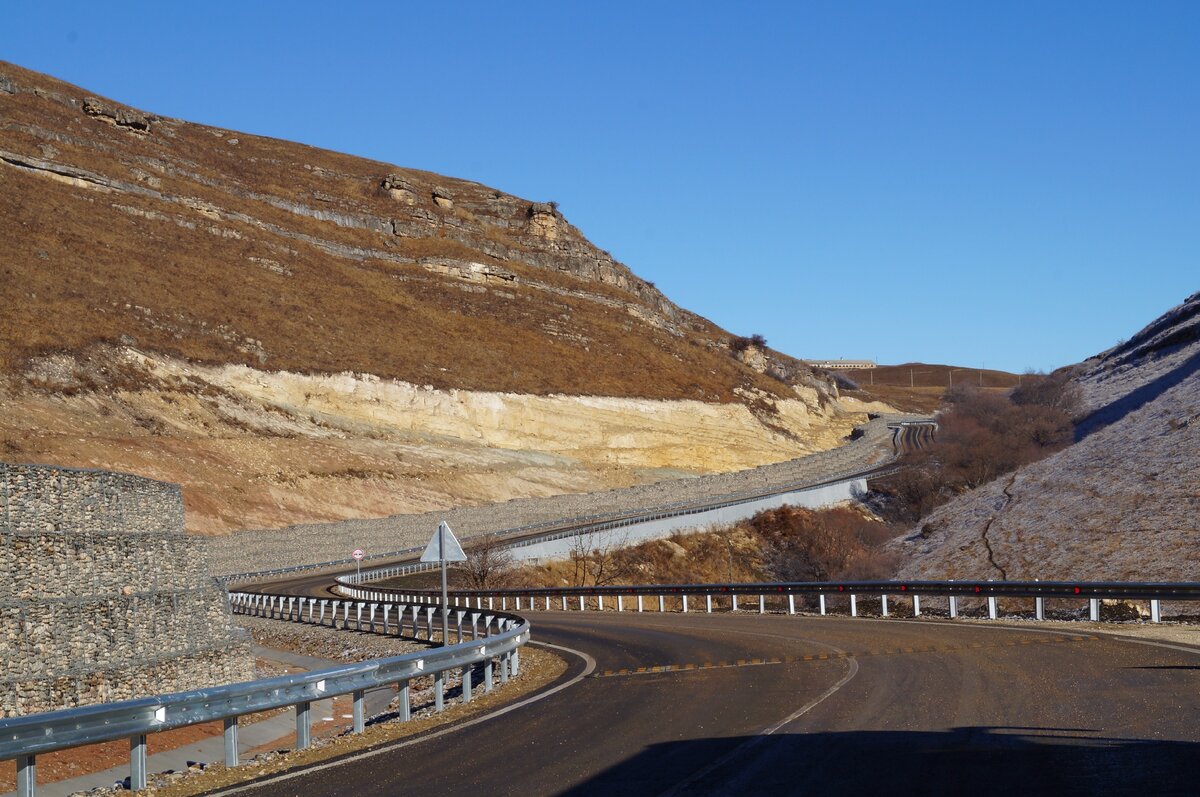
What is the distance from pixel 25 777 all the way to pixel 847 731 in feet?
21.7

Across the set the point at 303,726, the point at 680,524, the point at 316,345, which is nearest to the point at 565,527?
the point at 680,524

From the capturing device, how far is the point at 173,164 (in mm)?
112812

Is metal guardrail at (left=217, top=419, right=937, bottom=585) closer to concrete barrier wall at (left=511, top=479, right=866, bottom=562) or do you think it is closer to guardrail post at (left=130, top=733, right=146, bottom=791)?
concrete barrier wall at (left=511, top=479, right=866, bottom=562)

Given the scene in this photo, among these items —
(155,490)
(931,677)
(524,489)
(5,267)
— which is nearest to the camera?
(931,677)

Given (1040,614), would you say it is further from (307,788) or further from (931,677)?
(307,788)

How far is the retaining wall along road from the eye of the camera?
18.0 metres

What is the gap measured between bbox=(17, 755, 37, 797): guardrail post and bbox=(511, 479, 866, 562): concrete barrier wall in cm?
4388

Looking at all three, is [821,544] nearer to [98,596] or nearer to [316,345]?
[98,596]

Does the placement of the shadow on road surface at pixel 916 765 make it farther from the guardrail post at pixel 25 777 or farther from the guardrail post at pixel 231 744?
the guardrail post at pixel 25 777

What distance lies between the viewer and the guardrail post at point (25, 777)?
9.43m

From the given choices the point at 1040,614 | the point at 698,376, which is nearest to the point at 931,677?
the point at 1040,614

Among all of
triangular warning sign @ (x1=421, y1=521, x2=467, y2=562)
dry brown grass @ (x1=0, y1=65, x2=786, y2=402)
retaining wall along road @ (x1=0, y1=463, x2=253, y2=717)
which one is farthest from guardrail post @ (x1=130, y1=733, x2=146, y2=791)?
dry brown grass @ (x1=0, y1=65, x2=786, y2=402)

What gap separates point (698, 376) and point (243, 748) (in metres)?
95.6

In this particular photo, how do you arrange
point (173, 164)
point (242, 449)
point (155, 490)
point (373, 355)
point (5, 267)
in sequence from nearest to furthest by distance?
1. point (155, 490)
2. point (242, 449)
3. point (5, 267)
4. point (373, 355)
5. point (173, 164)
